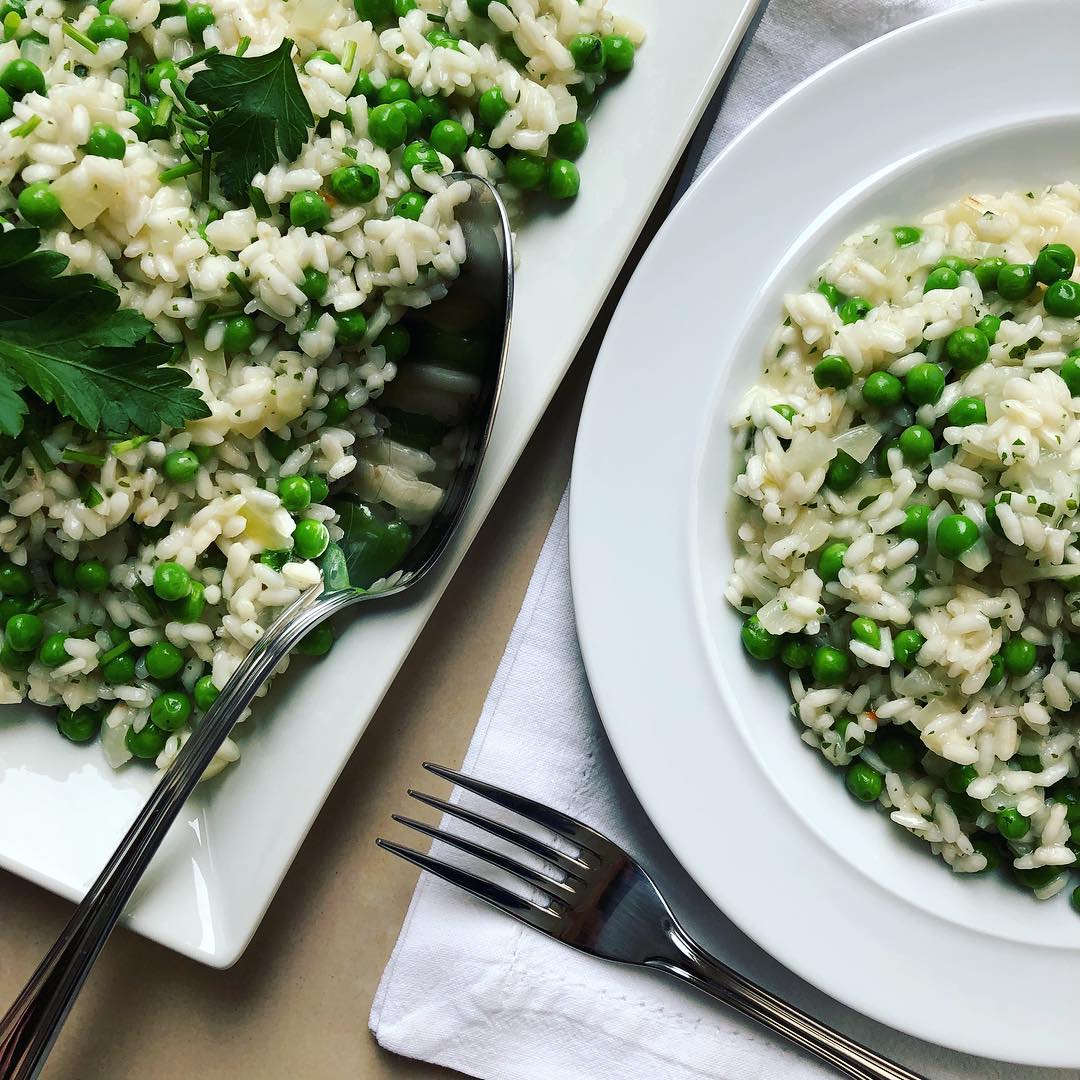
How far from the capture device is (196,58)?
2045 millimetres

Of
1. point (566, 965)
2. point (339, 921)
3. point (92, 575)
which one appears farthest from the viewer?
point (339, 921)

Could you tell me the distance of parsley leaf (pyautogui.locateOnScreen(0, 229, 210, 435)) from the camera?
6.33 feet

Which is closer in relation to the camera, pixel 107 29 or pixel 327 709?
pixel 107 29

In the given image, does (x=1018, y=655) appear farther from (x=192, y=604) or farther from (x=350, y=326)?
(x=192, y=604)

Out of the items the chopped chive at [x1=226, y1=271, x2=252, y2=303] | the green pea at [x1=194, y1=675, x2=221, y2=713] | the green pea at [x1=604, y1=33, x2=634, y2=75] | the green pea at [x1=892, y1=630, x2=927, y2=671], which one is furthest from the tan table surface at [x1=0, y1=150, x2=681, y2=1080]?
the green pea at [x1=892, y1=630, x2=927, y2=671]

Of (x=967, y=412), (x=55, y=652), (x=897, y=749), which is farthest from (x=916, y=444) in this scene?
(x=55, y=652)

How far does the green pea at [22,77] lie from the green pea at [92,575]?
38.5 inches

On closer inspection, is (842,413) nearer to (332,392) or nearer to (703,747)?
(703,747)

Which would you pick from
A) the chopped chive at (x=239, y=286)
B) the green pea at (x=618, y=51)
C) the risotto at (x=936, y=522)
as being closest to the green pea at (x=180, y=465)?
the chopped chive at (x=239, y=286)

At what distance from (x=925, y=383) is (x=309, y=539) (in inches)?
53.4

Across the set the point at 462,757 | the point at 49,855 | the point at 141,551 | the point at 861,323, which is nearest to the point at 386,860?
the point at 462,757

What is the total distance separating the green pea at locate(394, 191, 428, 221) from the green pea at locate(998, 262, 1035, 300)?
124cm

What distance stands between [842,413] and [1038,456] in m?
0.41

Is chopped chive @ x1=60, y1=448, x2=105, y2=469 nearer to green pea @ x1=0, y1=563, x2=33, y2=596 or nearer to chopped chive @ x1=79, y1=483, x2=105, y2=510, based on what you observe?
chopped chive @ x1=79, y1=483, x2=105, y2=510
